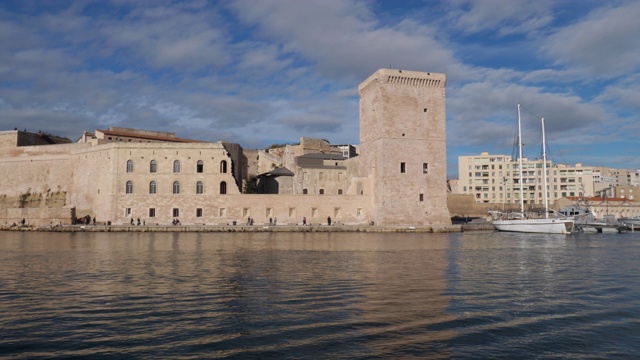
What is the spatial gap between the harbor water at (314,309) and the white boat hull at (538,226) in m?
20.7

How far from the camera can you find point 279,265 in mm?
15828

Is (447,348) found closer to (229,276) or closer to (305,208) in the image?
(229,276)

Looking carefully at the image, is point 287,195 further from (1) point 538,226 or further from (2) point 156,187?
(1) point 538,226

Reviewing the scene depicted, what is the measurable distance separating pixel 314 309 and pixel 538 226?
33.1 metres

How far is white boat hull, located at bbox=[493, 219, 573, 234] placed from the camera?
36.4 metres

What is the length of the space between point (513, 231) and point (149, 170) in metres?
29.2

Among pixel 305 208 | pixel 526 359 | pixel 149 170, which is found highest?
pixel 149 170

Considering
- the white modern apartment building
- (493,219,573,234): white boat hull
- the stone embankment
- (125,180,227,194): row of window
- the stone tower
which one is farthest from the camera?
the white modern apartment building

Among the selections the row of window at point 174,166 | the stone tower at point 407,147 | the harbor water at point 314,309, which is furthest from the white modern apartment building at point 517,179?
the harbor water at point 314,309

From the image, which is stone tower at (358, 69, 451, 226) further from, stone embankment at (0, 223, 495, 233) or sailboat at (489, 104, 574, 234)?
sailboat at (489, 104, 574, 234)

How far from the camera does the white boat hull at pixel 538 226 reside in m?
36.4

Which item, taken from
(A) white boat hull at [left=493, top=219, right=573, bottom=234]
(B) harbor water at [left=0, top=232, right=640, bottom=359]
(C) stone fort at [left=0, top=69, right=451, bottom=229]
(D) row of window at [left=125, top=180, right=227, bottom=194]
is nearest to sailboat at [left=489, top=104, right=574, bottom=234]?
(A) white boat hull at [left=493, top=219, right=573, bottom=234]

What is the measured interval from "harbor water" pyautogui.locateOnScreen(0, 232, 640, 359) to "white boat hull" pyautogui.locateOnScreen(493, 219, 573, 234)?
20.7m

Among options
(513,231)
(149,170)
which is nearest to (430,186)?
(513,231)
